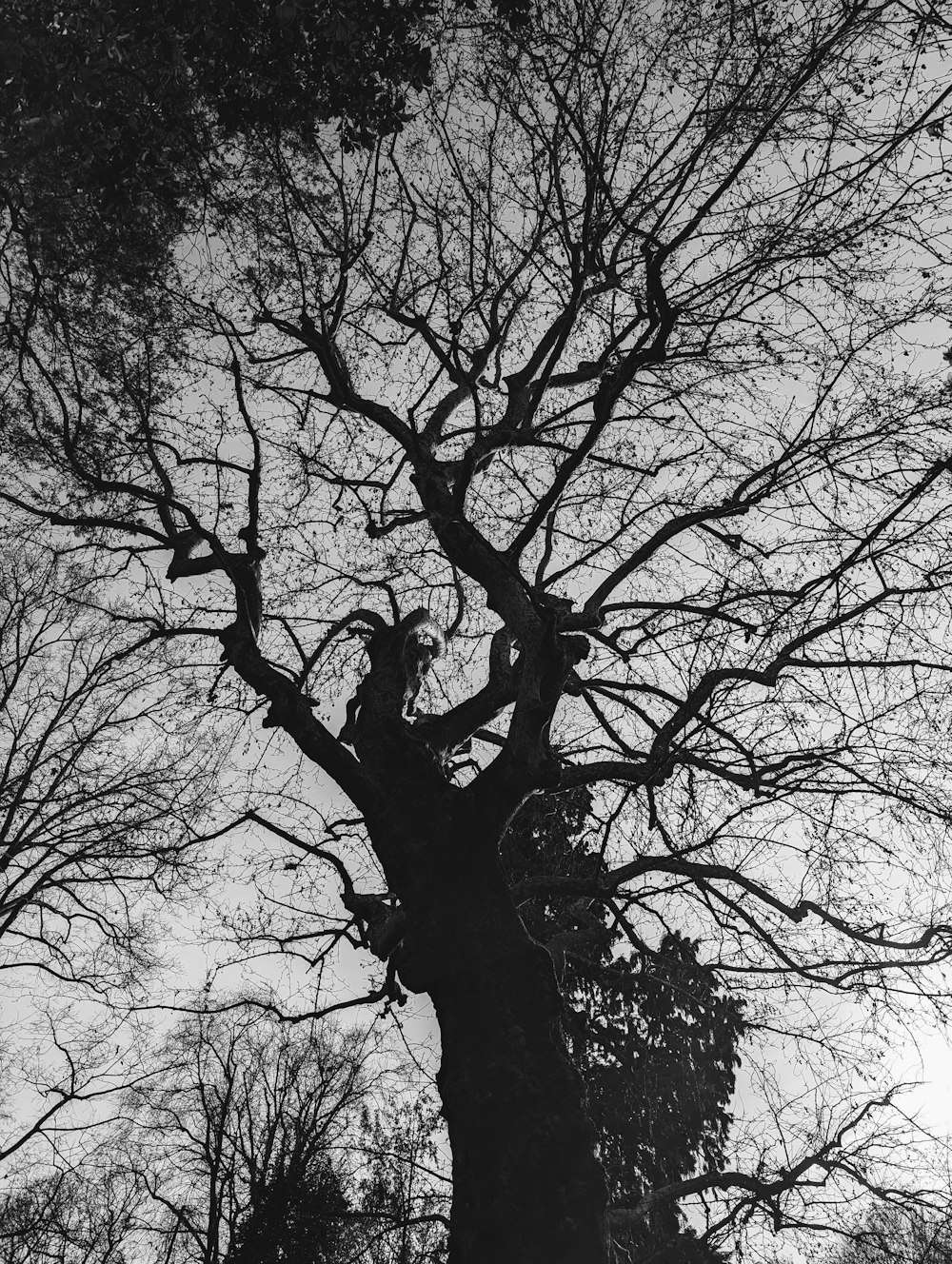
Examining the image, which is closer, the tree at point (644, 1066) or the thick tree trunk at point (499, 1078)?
the thick tree trunk at point (499, 1078)

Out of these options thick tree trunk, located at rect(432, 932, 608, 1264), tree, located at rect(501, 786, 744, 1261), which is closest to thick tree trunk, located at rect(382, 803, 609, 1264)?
thick tree trunk, located at rect(432, 932, 608, 1264)

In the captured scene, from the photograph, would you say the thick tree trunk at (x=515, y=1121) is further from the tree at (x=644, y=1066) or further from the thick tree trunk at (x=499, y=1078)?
the tree at (x=644, y=1066)

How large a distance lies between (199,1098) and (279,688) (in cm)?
1396

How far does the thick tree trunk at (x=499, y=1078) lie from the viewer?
138 inches

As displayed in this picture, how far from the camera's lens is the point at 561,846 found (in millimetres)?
8836

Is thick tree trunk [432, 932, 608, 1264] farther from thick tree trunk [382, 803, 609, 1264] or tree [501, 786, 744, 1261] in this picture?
tree [501, 786, 744, 1261]

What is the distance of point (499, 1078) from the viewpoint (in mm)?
3916

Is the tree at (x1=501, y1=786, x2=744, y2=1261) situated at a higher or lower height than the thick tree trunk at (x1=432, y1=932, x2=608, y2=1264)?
higher

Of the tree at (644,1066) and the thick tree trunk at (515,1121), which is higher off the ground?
the tree at (644,1066)

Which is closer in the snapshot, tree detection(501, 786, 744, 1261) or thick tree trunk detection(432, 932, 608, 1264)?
thick tree trunk detection(432, 932, 608, 1264)

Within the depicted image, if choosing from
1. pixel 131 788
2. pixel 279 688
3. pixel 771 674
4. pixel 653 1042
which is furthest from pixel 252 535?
pixel 653 1042

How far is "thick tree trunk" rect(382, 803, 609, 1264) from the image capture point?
3496 millimetres

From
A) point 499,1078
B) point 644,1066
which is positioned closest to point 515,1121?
point 499,1078

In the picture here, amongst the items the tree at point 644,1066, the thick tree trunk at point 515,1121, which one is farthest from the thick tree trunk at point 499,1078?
the tree at point 644,1066
